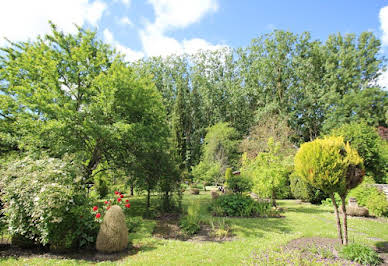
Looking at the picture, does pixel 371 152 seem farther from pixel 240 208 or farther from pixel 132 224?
pixel 132 224

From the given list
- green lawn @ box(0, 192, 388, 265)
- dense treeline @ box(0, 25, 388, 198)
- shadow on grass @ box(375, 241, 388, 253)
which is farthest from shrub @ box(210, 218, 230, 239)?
shadow on grass @ box(375, 241, 388, 253)

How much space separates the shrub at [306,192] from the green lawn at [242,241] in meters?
3.99

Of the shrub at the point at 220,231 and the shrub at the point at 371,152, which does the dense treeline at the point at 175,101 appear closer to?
the shrub at the point at 220,231

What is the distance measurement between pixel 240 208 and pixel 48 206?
8326 millimetres

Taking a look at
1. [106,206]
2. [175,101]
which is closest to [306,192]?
[106,206]

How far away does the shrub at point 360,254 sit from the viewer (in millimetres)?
4652

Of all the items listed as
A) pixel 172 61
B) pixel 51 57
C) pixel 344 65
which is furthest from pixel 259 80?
pixel 51 57

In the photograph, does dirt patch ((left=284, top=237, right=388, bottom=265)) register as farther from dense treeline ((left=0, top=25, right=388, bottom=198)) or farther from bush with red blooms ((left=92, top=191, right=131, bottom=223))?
dense treeline ((left=0, top=25, right=388, bottom=198))

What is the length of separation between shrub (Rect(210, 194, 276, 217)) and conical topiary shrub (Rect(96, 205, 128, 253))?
579cm

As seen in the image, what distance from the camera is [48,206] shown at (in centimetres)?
523

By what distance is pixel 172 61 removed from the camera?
133 feet

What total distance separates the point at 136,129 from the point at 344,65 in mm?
32023

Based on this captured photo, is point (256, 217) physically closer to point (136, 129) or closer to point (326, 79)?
point (136, 129)

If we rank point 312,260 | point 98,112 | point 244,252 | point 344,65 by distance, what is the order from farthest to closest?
point 344,65 → point 98,112 → point 244,252 → point 312,260
